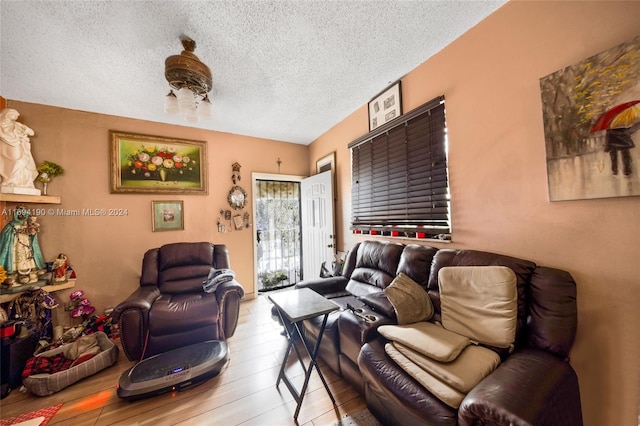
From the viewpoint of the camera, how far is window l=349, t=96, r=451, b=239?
1972 mm

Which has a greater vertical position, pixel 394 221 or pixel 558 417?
pixel 394 221

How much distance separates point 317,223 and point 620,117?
307 centimetres

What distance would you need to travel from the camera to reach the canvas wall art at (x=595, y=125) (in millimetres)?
1068

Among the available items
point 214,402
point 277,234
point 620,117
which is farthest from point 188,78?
point 277,234

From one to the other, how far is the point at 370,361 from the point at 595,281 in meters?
1.33

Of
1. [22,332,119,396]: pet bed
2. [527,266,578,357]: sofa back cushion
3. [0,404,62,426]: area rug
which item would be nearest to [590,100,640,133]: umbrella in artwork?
[527,266,578,357]: sofa back cushion

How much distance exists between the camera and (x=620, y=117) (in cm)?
109

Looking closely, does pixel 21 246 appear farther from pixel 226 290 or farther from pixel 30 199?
pixel 226 290

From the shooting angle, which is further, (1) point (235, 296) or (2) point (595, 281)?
(1) point (235, 296)

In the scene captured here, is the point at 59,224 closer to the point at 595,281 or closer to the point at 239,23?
the point at 239,23

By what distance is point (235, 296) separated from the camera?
2389 mm

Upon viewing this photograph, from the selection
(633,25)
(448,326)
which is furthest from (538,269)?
(633,25)

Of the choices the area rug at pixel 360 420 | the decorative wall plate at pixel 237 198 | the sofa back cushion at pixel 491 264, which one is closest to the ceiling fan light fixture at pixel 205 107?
the decorative wall plate at pixel 237 198

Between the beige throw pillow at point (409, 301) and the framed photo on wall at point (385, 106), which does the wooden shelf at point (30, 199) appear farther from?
the framed photo on wall at point (385, 106)
